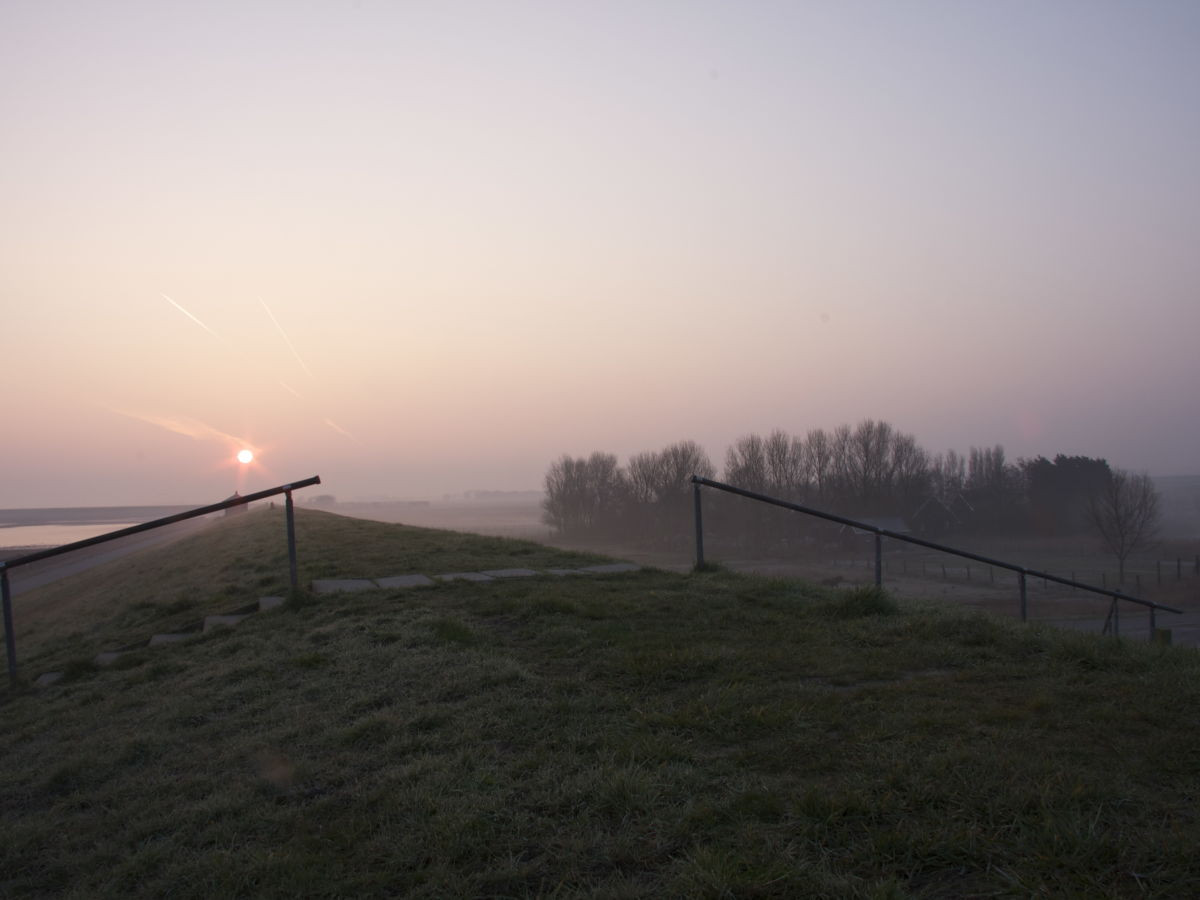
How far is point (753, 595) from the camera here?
19.6 feet

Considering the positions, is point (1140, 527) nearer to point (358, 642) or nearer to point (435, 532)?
point (435, 532)

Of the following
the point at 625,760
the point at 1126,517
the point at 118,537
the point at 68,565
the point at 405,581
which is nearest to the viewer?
the point at 625,760

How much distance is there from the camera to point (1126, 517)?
151 feet

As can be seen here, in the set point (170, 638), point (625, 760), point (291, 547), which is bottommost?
point (170, 638)

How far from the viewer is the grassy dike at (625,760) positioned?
2.25 m

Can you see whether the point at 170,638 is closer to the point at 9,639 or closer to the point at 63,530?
the point at 9,639

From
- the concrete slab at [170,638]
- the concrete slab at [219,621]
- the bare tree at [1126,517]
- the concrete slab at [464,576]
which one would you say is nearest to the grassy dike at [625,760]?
the concrete slab at [170,638]

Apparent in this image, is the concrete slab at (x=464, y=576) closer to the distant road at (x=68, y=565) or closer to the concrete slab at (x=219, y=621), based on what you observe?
the concrete slab at (x=219, y=621)

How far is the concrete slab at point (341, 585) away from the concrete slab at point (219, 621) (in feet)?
2.30

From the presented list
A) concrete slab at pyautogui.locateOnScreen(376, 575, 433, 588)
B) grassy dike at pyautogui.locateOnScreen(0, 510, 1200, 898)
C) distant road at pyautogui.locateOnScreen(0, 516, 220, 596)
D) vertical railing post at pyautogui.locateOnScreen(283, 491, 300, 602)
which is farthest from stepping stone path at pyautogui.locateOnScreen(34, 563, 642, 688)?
distant road at pyautogui.locateOnScreen(0, 516, 220, 596)

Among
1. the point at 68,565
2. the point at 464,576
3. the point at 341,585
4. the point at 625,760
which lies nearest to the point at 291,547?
the point at 341,585

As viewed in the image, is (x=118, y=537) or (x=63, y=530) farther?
(x=63, y=530)

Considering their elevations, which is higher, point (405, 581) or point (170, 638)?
point (405, 581)

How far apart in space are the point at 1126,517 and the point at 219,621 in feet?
170
